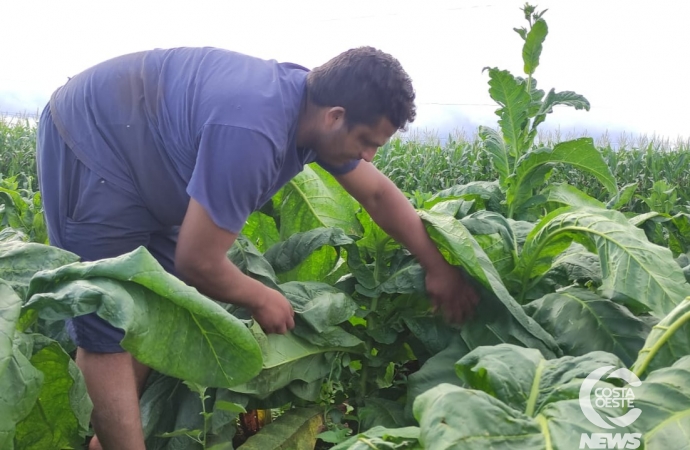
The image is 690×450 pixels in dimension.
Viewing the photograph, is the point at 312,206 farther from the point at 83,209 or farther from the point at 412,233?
the point at 83,209

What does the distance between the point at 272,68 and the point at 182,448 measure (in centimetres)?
104

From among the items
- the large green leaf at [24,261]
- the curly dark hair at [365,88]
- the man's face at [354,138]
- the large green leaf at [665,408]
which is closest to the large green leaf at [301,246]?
the man's face at [354,138]

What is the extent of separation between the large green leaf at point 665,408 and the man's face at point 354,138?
961mm

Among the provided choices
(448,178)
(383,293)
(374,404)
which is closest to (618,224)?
(383,293)

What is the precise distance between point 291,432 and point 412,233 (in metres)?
0.66

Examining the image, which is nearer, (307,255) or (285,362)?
(285,362)

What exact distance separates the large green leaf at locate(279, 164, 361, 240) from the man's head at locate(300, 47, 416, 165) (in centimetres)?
53

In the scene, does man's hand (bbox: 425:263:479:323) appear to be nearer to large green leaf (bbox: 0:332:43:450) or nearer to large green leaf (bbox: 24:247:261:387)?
large green leaf (bbox: 24:247:261:387)

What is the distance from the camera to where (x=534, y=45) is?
2.51 m

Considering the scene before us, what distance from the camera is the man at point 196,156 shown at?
1593 mm

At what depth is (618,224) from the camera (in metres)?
1.70

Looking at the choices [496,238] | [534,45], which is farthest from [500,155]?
[496,238]

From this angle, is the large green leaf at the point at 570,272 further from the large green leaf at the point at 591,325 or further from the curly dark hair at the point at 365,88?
the curly dark hair at the point at 365,88

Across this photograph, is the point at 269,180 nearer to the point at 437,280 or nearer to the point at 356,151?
the point at 356,151
